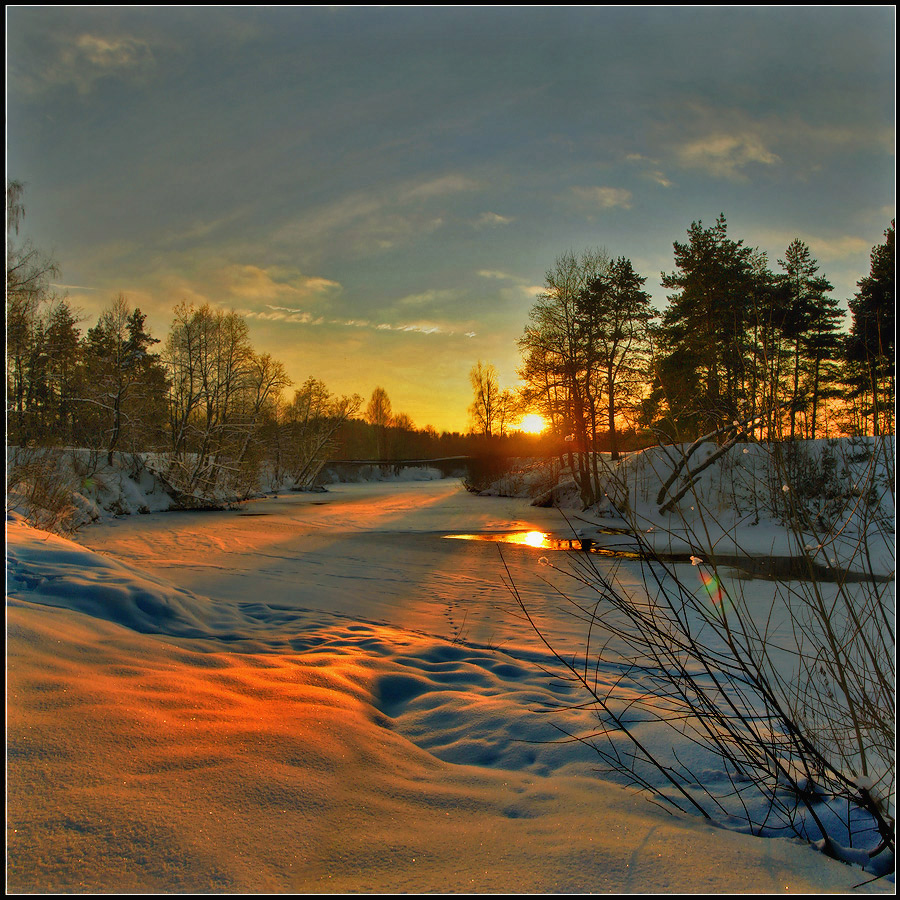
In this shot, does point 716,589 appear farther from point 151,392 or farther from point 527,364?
point 151,392

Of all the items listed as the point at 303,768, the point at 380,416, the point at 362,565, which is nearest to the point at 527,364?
the point at 362,565

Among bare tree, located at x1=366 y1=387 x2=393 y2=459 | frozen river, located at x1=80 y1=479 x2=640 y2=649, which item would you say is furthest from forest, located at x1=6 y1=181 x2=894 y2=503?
bare tree, located at x1=366 y1=387 x2=393 y2=459

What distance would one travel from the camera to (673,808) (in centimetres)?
216

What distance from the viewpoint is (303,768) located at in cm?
217

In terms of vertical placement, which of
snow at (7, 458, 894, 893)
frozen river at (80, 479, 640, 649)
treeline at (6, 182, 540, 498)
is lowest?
frozen river at (80, 479, 640, 649)

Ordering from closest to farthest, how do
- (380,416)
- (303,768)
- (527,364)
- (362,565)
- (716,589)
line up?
(303,768), (716,589), (362,565), (527,364), (380,416)

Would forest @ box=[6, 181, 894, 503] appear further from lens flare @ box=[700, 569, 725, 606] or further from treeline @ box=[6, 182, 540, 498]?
lens flare @ box=[700, 569, 725, 606]

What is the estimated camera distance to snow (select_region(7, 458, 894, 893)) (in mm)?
1608

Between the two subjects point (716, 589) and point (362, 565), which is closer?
point (716, 589)

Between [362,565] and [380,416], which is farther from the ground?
[380,416]

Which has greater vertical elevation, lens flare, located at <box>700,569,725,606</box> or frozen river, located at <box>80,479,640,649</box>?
lens flare, located at <box>700,569,725,606</box>

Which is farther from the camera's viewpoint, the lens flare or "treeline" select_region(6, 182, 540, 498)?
"treeline" select_region(6, 182, 540, 498)

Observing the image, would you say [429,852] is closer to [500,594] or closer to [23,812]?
[23,812]

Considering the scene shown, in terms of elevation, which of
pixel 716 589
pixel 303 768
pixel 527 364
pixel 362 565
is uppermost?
pixel 527 364
